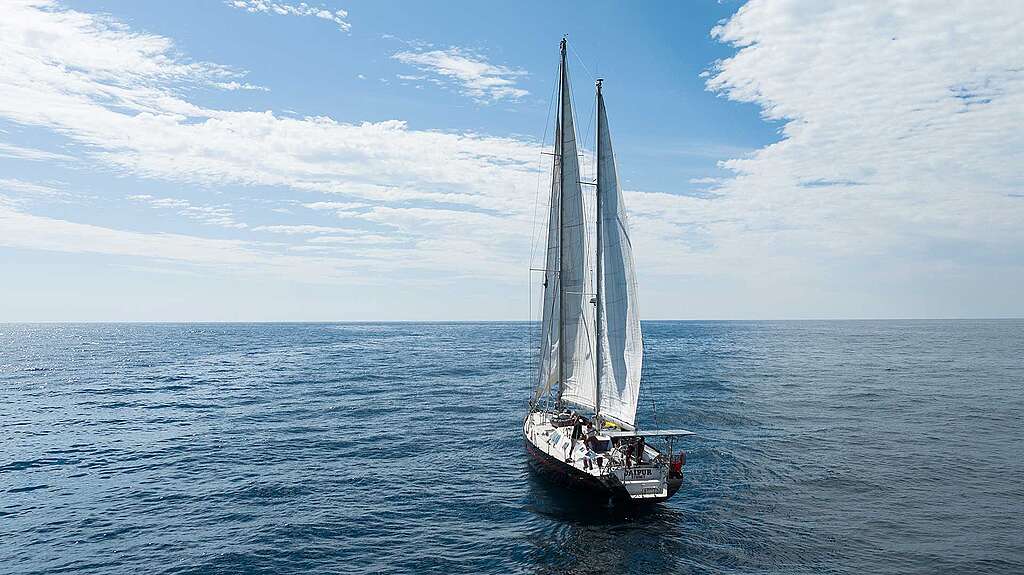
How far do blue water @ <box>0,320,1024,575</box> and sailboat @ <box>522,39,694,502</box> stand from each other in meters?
3.08

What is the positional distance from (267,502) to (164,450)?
20543 mm

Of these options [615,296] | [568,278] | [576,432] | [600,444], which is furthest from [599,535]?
[568,278]

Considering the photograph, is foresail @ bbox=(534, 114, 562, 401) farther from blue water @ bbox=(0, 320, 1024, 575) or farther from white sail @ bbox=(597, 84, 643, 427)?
blue water @ bbox=(0, 320, 1024, 575)

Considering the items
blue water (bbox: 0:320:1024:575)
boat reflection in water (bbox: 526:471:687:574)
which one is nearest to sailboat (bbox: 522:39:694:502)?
boat reflection in water (bbox: 526:471:687:574)

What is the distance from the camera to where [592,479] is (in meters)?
35.2

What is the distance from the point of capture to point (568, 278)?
4400 centimetres

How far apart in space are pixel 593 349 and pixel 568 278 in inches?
241

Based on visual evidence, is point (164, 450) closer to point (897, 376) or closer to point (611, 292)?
point (611, 292)

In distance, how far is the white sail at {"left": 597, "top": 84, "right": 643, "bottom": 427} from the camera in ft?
124

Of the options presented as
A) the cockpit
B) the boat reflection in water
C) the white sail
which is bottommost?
the boat reflection in water

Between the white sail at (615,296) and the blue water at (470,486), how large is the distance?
7361mm

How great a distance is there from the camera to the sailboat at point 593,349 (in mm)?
35281

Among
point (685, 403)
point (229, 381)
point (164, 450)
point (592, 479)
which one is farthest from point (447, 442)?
point (229, 381)

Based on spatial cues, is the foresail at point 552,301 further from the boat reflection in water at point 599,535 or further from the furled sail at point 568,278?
the boat reflection in water at point 599,535
